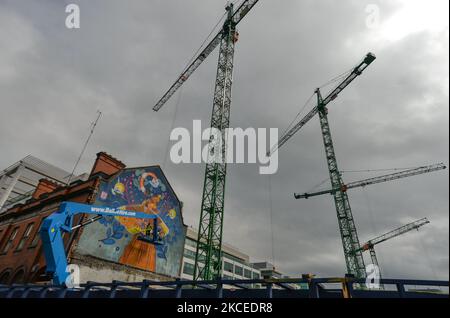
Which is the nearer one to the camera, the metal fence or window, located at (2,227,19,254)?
the metal fence

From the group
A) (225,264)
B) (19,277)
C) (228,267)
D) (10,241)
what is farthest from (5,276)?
(228,267)

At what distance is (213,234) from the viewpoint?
28750 millimetres

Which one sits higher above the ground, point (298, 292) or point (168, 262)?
point (168, 262)

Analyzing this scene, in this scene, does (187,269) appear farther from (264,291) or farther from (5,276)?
(264,291)

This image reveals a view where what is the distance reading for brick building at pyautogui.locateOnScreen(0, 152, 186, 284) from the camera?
70.7ft

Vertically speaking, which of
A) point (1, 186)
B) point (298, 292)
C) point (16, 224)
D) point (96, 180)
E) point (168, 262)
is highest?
point (1, 186)

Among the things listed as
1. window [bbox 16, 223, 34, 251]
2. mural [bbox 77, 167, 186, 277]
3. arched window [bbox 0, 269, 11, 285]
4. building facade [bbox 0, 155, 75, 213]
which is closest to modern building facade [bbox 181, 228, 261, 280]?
building facade [bbox 0, 155, 75, 213]

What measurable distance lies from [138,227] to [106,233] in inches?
119

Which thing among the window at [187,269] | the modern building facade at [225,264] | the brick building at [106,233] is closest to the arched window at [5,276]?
the brick building at [106,233]

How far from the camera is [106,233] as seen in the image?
2288 centimetres

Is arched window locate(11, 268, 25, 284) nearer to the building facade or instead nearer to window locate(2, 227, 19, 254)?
window locate(2, 227, 19, 254)
